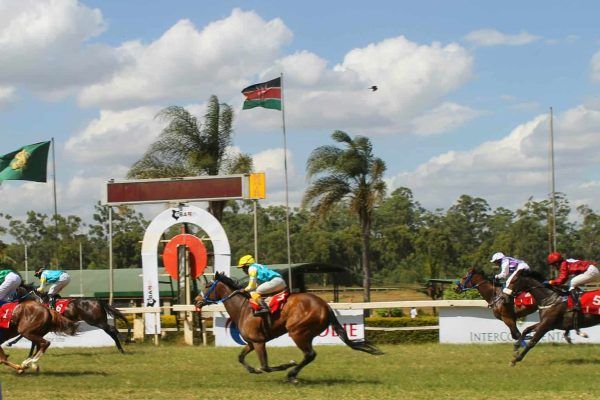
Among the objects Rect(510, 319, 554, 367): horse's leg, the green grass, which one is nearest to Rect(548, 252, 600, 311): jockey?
Rect(510, 319, 554, 367): horse's leg

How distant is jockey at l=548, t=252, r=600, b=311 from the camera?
16.7 meters

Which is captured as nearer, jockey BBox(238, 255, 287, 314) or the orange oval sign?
jockey BBox(238, 255, 287, 314)

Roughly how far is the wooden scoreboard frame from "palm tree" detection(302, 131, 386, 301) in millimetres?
8400

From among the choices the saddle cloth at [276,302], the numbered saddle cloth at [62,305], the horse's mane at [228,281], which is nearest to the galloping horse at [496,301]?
the saddle cloth at [276,302]

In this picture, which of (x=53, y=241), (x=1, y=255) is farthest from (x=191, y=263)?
(x=53, y=241)

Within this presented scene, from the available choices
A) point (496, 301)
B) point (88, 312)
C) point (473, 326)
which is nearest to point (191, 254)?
point (88, 312)

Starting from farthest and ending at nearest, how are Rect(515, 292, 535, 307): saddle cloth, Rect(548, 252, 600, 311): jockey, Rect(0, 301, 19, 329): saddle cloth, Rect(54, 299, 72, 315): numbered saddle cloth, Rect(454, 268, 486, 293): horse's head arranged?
Rect(54, 299, 72, 315): numbered saddle cloth, Rect(454, 268, 486, 293): horse's head, Rect(515, 292, 535, 307): saddle cloth, Rect(548, 252, 600, 311): jockey, Rect(0, 301, 19, 329): saddle cloth

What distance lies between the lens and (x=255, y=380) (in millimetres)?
A: 13984

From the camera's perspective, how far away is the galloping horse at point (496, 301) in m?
18.8

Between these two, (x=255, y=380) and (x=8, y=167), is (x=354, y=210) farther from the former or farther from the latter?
(x=255, y=380)

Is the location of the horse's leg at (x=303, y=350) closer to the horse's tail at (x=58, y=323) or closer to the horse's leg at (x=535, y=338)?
the horse's leg at (x=535, y=338)

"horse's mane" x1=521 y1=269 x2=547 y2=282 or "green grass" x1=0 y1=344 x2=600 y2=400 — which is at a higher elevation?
"horse's mane" x1=521 y1=269 x2=547 y2=282

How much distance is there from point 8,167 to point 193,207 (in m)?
8.53

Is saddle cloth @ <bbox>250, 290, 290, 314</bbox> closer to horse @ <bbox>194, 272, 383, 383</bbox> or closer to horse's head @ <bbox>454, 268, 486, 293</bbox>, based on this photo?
horse @ <bbox>194, 272, 383, 383</bbox>
